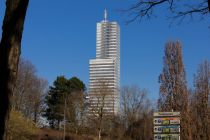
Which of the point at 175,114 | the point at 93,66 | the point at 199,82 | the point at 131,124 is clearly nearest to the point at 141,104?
the point at 131,124

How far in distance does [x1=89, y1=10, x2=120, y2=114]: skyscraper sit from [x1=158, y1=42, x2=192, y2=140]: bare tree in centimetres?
1945

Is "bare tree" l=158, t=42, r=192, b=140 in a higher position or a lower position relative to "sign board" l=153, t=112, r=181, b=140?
higher

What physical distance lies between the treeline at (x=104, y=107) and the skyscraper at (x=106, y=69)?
0.85 meters

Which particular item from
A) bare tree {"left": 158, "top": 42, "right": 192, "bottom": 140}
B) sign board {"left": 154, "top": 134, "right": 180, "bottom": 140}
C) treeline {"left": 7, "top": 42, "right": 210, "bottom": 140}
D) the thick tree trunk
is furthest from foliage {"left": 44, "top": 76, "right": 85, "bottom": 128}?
the thick tree trunk

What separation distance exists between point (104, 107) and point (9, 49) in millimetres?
60422

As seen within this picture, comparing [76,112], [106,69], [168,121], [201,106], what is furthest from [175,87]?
[106,69]

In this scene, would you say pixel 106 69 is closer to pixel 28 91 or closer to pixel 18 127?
pixel 28 91

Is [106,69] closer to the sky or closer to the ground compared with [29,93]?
closer to the sky

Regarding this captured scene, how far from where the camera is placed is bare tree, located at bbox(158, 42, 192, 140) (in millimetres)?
44625

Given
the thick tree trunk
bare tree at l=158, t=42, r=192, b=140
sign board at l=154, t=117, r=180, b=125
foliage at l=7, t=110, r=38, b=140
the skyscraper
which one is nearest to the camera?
the thick tree trunk

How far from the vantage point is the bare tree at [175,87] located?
44625mm

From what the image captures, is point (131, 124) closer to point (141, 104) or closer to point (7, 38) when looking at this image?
point (141, 104)

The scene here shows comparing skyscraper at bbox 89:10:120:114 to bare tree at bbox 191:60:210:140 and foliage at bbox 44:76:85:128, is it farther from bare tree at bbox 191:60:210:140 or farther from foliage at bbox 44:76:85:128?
bare tree at bbox 191:60:210:140

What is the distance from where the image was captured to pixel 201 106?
154 feet
